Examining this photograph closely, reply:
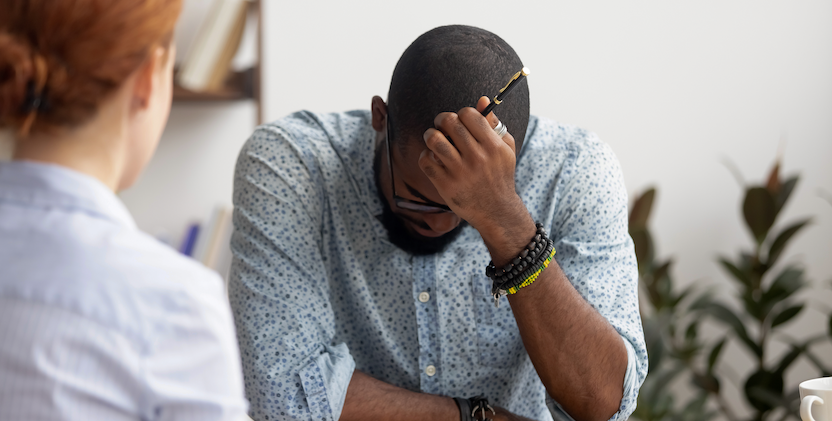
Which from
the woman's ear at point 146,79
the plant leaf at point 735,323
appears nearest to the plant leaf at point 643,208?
the plant leaf at point 735,323

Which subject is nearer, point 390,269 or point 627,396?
point 627,396

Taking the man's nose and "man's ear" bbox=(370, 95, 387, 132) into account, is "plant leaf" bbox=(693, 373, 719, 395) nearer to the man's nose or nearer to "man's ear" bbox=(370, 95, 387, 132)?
the man's nose

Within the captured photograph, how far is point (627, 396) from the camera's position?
1149 mm

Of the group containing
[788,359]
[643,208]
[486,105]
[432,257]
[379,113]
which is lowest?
[788,359]

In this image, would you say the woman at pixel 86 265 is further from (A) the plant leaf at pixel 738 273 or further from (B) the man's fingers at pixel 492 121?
(A) the plant leaf at pixel 738 273

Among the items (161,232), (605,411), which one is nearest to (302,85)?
(161,232)

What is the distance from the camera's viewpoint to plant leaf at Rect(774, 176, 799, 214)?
203 cm

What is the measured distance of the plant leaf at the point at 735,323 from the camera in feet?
6.82

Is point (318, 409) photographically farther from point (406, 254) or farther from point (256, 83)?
point (256, 83)

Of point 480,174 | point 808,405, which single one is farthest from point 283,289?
point 808,405

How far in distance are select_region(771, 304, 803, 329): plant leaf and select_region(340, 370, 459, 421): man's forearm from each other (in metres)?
1.32

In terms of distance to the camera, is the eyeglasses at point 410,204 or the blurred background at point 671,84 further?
the blurred background at point 671,84

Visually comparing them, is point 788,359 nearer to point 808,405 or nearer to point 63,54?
point 808,405

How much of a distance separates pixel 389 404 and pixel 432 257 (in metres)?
0.28
